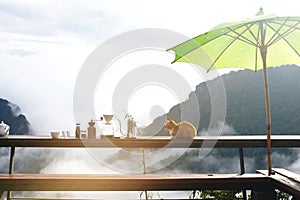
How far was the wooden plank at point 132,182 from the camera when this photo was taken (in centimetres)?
214

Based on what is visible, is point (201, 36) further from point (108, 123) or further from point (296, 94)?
point (296, 94)

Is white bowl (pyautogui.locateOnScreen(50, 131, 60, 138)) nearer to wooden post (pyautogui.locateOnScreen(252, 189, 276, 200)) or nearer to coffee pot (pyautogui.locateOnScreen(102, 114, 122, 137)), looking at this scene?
coffee pot (pyautogui.locateOnScreen(102, 114, 122, 137))

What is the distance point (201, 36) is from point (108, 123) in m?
1.33

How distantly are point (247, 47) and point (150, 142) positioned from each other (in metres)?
1.09

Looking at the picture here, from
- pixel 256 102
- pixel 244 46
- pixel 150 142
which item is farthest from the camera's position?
pixel 256 102

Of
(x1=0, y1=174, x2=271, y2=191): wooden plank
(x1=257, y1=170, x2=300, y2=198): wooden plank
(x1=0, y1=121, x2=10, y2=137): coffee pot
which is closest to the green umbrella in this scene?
(x1=257, y1=170, x2=300, y2=198): wooden plank

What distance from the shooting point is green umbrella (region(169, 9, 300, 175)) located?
247 centimetres

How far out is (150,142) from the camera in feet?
10.5

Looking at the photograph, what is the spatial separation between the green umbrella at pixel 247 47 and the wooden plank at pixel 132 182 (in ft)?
0.83

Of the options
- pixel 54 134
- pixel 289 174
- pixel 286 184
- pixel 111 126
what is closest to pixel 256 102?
pixel 111 126

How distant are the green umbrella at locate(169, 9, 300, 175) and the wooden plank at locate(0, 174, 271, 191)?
0.25 metres

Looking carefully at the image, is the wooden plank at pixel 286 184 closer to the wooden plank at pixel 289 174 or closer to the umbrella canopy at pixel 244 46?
the wooden plank at pixel 289 174

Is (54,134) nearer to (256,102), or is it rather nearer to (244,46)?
(244,46)

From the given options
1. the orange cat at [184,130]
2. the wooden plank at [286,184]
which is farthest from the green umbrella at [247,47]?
the orange cat at [184,130]
